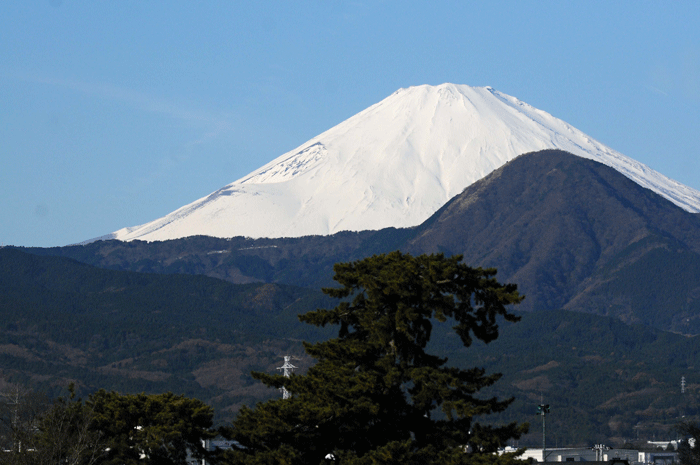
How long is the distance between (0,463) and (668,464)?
431 feet

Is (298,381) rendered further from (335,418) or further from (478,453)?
(478,453)

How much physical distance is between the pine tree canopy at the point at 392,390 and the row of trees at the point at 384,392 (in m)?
0.05

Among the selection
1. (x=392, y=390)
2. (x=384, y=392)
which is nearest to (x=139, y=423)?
(x=384, y=392)

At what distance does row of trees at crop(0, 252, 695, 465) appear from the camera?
1796 inches

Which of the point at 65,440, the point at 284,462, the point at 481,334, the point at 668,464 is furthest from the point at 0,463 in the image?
the point at 668,464

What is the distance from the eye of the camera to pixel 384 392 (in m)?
46.9

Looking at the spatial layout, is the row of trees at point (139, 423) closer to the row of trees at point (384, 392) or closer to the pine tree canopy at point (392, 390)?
the row of trees at point (384, 392)

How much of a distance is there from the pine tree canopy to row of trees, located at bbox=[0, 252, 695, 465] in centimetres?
5

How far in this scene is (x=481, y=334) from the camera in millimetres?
49375

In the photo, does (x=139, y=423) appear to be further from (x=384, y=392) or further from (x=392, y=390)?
(x=392, y=390)

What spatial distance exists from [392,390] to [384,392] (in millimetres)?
343

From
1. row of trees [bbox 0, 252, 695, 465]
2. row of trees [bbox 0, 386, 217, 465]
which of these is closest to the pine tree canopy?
row of trees [bbox 0, 252, 695, 465]

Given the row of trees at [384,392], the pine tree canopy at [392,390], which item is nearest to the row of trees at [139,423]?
the row of trees at [384,392]

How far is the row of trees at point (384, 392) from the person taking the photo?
1796 inches
